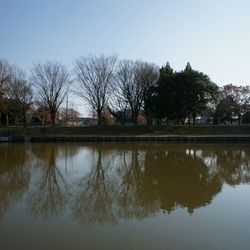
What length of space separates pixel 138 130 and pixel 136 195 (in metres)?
29.5

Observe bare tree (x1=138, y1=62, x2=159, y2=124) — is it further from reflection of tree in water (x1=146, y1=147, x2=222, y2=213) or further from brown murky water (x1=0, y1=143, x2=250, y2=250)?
brown murky water (x1=0, y1=143, x2=250, y2=250)

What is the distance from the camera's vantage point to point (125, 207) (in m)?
8.98

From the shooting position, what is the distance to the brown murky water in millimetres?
6449

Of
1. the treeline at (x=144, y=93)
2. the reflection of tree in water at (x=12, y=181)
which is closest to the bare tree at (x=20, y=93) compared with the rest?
the treeline at (x=144, y=93)

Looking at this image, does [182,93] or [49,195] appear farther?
[182,93]

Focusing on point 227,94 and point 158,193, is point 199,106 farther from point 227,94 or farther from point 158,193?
point 158,193

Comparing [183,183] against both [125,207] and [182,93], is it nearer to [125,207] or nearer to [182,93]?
[125,207]

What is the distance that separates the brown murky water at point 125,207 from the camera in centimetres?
645

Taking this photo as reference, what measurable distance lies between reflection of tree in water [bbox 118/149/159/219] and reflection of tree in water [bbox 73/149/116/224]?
33 cm

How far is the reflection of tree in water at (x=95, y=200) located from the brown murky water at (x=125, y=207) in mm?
22

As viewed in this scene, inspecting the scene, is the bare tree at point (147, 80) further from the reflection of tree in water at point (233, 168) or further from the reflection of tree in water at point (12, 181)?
the reflection of tree in water at point (12, 181)

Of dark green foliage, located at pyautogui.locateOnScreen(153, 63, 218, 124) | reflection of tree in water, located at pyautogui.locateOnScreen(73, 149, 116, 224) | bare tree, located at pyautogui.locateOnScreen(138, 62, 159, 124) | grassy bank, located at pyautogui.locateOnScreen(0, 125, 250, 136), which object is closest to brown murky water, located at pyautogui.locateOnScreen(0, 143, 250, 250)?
reflection of tree in water, located at pyautogui.locateOnScreen(73, 149, 116, 224)

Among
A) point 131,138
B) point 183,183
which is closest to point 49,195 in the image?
point 183,183

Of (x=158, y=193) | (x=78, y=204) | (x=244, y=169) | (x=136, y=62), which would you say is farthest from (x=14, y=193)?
(x=136, y=62)
